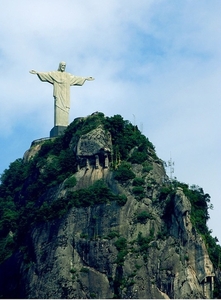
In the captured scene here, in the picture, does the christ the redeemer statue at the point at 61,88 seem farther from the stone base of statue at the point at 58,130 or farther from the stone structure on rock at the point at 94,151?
the stone structure on rock at the point at 94,151

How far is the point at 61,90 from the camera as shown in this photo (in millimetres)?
75812

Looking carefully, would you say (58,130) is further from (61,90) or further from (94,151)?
(94,151)

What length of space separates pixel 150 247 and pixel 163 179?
554cm

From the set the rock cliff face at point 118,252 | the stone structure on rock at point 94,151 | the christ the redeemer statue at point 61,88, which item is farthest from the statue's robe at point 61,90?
the rock cliff face at point 118,252

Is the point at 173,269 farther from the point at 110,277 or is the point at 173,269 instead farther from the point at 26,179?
the point at 26,179

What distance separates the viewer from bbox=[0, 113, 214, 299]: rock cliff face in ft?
208

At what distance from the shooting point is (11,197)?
7425cm

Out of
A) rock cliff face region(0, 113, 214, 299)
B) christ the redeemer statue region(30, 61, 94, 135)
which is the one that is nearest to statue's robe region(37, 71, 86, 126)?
christ the redeemer statue region(30, 61, 94, 135)

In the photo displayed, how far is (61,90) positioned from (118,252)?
1552 cm

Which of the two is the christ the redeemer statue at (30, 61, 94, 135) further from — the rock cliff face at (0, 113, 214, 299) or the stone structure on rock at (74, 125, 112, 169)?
the rock cliff face at (0, 113, 214, 299)

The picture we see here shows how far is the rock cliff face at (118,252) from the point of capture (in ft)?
208

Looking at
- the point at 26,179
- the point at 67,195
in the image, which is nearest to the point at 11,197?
the point at 26,179

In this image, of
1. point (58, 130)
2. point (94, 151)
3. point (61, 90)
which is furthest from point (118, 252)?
point (61, 90)

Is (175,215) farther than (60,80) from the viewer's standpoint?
No
